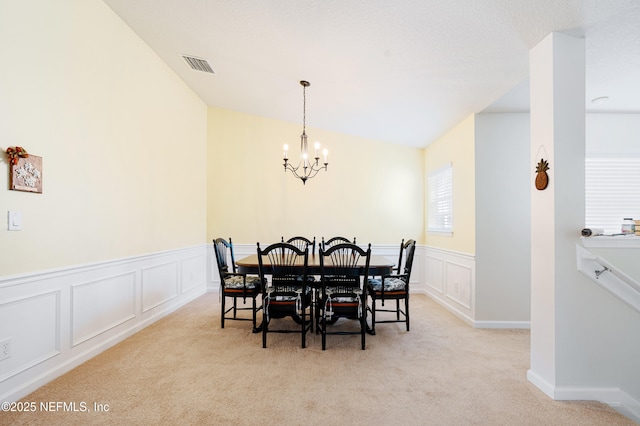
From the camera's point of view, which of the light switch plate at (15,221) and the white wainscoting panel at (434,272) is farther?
the white wainscoting panel at (434,272)

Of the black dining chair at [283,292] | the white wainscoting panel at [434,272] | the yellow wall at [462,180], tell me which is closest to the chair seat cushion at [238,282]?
the black dining chair at [283,292]

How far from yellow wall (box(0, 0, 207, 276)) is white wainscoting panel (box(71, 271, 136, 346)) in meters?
0.26

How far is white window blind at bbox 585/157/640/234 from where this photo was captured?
13.7 feet

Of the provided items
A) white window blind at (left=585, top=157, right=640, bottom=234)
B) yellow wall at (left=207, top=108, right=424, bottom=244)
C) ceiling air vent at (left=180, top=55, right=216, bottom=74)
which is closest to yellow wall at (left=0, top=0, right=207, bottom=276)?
ceiling air vent at (left=180, top=55, right=216, bottom=74)

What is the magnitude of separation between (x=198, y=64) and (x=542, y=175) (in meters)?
3.96

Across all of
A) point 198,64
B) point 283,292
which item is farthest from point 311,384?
point 198,64

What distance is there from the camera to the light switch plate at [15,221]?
84.0 inches

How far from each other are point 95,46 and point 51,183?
4.53 feet

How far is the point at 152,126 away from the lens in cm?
388

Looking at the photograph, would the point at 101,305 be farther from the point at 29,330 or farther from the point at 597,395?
the point at 597,395

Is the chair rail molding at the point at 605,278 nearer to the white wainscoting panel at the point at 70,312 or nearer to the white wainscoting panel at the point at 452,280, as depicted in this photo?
the white wainscoting panel at the point at 452,280

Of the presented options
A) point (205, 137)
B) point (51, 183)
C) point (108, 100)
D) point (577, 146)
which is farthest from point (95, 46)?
point (577, 146)

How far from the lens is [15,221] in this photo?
7.09ft

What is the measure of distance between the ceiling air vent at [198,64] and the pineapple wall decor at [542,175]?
3.74 meters
